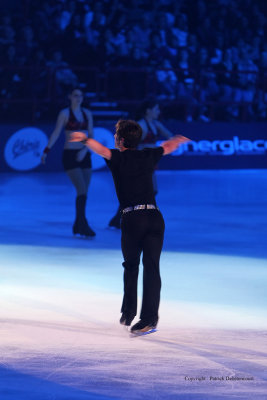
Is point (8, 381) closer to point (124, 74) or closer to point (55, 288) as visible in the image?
point (55, 288)

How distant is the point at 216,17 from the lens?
89.4 feet

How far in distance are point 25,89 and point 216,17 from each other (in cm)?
800

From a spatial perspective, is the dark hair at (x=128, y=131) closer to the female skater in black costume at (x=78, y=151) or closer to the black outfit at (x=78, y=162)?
the female skater in black costume at (x=78, y=151)

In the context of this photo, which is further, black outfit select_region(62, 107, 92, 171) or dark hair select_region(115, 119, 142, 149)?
black outfit select_region(62, 107, 92, 171)

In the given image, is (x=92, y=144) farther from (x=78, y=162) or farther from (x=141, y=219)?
(x=78, y=162)

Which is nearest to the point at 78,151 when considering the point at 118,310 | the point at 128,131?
the point at 118,310

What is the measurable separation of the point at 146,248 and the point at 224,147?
59.7 ft

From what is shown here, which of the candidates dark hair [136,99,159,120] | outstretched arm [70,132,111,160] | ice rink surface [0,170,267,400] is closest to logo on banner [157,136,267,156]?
ice rink surface [0,170,267,400]

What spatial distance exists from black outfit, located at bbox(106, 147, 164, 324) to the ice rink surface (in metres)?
0.36

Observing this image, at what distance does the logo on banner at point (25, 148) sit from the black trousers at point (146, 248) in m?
15.5

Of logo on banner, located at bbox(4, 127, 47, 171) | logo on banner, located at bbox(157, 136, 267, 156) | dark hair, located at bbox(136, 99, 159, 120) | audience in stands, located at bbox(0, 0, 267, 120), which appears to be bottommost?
logo on banner, located at bbox(157, 136, 267, 156)

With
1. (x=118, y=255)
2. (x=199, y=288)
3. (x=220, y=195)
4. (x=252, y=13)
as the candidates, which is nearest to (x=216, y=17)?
(x=252, y=13)

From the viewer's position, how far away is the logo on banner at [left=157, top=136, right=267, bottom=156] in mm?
24156

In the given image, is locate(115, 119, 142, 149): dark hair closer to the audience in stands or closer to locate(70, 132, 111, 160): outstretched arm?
locate(70, 132, 111, 160): outstretched arm
